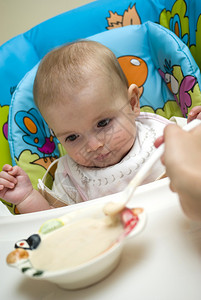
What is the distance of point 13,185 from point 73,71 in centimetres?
34

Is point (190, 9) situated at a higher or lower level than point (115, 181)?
higher

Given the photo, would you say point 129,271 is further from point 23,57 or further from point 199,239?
point 23,57

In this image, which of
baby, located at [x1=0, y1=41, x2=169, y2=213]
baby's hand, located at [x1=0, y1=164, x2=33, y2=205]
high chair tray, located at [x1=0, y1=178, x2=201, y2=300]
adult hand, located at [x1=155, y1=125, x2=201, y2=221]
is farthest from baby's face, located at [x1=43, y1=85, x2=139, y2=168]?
adult hand, located at [x1=155, y1=125, x2=201, y2=221]

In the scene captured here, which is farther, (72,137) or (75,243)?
(72,137)

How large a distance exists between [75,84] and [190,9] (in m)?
0.50

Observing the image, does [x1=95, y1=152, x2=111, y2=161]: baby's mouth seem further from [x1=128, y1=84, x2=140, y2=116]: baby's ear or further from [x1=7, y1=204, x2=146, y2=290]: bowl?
[x1=7, y1=204, x2=146, y2=290]: bowl

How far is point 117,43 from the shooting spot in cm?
104

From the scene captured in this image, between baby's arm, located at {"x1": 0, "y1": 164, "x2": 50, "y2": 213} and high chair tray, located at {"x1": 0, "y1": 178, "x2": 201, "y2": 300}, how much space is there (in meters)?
0.32

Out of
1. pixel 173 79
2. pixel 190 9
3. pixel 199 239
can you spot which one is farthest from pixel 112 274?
pixel 190 9

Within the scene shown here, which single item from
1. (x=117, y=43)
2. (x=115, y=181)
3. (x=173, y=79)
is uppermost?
(x=117, y=43)

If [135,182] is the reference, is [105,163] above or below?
below

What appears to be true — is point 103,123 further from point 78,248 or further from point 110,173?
point 78,248

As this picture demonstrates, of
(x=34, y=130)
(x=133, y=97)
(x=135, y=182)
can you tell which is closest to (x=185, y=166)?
(x=135, y=182)

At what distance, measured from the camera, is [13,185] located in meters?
0.82
